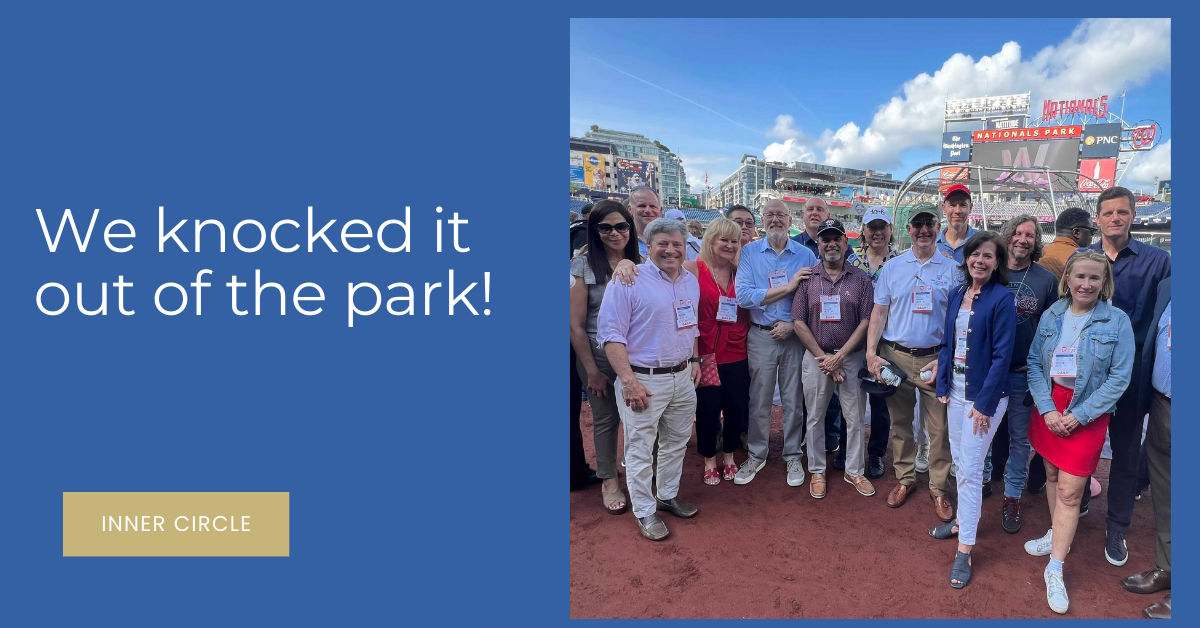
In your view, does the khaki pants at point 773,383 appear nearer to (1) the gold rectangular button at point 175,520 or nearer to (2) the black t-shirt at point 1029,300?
(2) the black t-shirt at point 1029,300

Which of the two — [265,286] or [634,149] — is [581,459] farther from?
[634,149]

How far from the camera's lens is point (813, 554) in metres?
2.59

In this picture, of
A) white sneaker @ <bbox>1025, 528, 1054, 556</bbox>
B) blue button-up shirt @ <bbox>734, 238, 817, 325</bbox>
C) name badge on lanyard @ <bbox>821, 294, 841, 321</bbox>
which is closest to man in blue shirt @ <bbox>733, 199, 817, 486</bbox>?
blue button-up shirt @ <bbox>734, 238, 817, 325</bbox>

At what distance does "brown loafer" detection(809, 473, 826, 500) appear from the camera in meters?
3.16

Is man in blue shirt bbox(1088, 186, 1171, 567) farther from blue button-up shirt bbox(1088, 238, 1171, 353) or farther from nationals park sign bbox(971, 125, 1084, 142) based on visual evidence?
nationals park sign bbox(971, 125, 1084, 142)

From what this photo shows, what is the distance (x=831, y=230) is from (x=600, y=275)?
1364mm

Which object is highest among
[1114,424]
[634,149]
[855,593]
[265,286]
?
[634,149]

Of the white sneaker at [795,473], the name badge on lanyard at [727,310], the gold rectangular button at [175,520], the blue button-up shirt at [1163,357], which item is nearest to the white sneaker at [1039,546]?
the blue button-up shirt at [1163,357]

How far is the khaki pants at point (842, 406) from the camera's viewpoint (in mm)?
3068

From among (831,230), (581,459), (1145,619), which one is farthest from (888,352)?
(581,459)

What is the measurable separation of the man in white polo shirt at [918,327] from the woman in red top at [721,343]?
29.8 inches

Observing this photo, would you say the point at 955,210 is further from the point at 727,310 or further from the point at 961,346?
the point at 727,310

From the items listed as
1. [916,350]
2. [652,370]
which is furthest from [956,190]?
[652,370]

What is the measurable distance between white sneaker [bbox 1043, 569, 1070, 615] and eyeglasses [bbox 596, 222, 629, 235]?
8.27 feet
